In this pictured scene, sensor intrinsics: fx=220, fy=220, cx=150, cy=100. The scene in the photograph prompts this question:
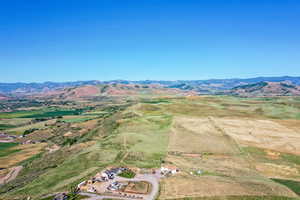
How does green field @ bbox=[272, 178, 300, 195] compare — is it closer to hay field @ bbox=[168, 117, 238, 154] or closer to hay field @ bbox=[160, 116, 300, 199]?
hay field @ bbox=[160, 116, 300, 199]

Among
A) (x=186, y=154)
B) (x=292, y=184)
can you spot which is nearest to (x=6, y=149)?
(x=186, y=154)

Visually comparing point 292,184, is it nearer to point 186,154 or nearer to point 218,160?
point 218,160

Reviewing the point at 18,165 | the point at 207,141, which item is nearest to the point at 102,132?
the point at 18,165

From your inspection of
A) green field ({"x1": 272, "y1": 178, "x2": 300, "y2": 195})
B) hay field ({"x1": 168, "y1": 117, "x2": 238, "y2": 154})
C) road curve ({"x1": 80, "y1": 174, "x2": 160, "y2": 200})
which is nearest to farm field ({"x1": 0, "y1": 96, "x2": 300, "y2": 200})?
green field ({"x1": 272, "y1": 178, "x2": 300, "y2": 195})

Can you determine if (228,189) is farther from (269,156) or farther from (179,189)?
(269,156)

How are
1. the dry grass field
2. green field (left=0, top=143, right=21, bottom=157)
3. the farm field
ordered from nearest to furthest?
the farm field, the dry grass field, green field (left=0, top=143, right=21, bottom=157)

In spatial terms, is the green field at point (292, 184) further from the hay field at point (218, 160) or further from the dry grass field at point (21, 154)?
the dry grass field at point (21, 154)

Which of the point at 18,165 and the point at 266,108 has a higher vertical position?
the point at 266,108

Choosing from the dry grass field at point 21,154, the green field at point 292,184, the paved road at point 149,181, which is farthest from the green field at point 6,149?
the green field at point 292,184
